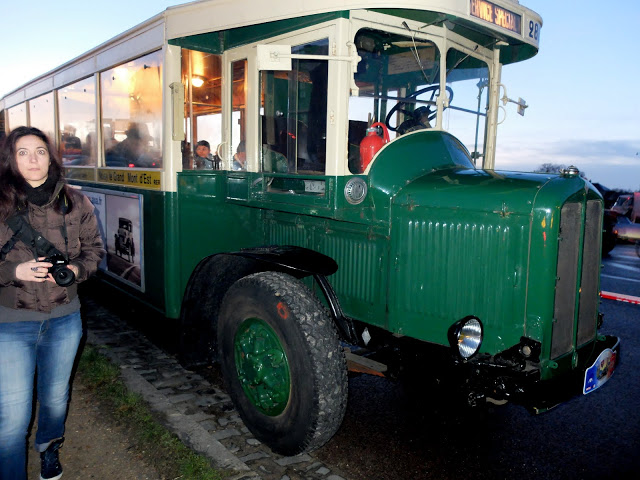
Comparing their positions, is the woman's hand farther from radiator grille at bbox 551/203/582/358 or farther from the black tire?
radiator grille at bbox 551/203/582/358

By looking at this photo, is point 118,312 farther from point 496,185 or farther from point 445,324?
point 496,185

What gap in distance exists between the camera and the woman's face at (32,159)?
105 inches

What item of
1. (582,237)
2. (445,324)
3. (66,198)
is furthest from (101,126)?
(582,237)

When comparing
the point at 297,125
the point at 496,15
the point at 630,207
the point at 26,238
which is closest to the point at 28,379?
the point at 26,238

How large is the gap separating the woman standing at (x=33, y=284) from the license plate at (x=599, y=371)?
2.93 m

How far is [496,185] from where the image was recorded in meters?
3.06

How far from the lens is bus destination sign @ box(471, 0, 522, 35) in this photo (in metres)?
3.37

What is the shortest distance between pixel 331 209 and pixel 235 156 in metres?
1.27

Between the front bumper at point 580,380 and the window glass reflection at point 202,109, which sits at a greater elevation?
the window glass reflection at point 202,109

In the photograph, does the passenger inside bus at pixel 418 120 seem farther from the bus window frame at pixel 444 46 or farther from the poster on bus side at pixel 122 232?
the poster on bus side at pixel 122 232

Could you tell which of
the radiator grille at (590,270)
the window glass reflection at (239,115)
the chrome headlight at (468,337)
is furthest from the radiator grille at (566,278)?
the window glass reflection at (239,115)

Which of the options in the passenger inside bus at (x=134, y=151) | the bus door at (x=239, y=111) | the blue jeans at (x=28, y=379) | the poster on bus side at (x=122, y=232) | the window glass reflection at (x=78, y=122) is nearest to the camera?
the blue jeans at (x=28, y=379)

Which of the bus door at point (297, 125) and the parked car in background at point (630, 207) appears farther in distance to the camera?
the parked car in background at point (630, 207)

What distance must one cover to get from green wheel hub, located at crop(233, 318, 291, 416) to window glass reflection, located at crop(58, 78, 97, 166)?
3.40 m
